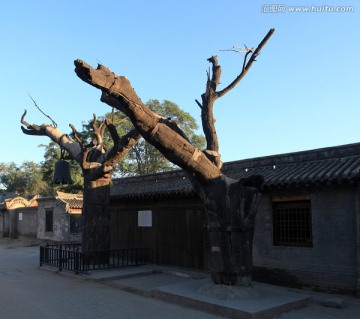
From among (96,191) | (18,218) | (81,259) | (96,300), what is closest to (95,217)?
(96,191)

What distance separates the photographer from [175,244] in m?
13.0

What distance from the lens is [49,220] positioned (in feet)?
81.0

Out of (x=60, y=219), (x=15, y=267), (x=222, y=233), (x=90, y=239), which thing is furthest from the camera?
(x=60, y=219)

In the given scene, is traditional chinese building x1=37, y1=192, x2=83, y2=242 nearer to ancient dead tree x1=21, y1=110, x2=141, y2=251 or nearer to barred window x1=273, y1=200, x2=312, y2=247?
ancient dead tree x1=21, y1=110, x2=141, y2=251

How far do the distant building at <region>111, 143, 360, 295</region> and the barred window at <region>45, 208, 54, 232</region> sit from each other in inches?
505

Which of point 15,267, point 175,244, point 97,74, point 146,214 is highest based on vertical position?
point 97,74

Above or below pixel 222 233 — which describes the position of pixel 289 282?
below

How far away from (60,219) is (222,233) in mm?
17462

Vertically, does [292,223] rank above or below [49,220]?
above

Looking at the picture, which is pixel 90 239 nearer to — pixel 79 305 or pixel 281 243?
pixel 79 305

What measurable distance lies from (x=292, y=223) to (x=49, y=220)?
733 inches

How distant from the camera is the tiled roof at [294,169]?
8758 millimetres

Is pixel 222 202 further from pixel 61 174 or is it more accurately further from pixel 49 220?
pixel 49 220

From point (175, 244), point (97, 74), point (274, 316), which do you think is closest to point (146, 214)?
point (175, 244)
